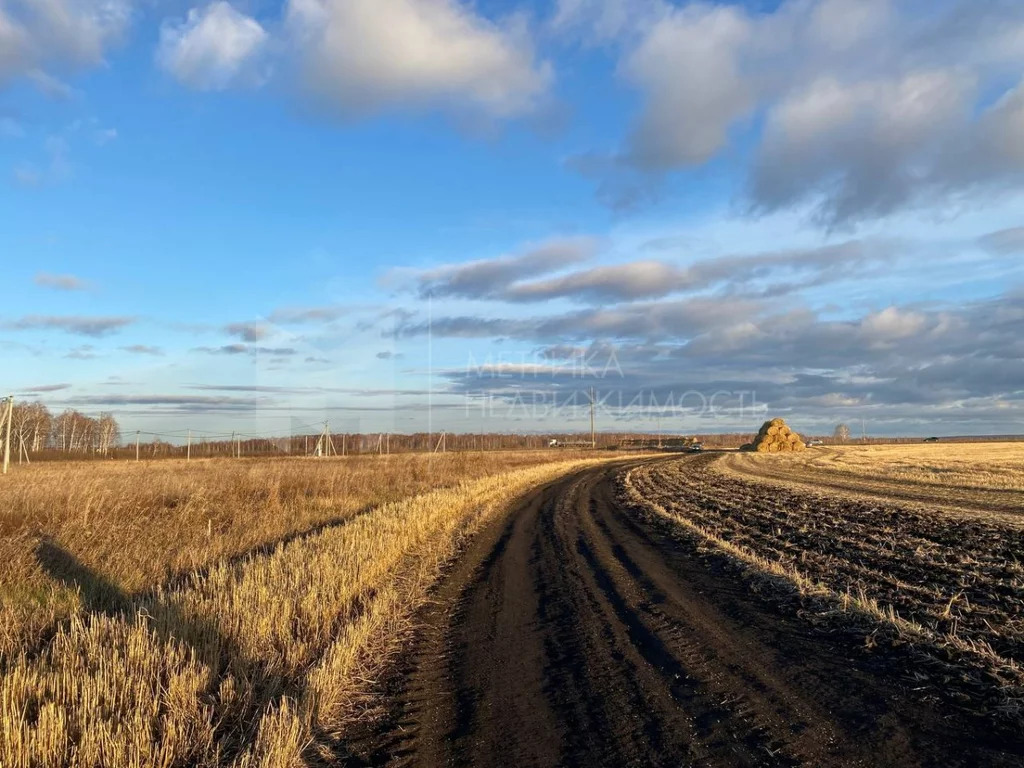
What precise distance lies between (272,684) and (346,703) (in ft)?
2.30

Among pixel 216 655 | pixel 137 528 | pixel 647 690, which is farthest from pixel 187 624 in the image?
pixel 137 528

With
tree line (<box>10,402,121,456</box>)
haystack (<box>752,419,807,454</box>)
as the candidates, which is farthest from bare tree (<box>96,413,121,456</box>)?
haystack (<box>752,419,807,454</box>)

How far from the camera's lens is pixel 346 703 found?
19.7 feet

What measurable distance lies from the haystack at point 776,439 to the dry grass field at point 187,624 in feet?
310

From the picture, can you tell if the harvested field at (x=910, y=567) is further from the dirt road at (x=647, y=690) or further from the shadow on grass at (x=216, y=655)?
the shadow on grass at (x=216, y=655)

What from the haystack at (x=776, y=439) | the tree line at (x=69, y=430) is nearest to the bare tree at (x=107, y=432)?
the tree line at (x=69, y=430)

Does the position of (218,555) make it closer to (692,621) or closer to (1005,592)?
(692,621)

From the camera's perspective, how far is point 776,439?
10388 cm

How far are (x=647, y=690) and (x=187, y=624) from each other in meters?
4.96

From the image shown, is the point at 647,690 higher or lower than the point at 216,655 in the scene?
lower

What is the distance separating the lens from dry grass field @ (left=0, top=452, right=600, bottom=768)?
15.3ft

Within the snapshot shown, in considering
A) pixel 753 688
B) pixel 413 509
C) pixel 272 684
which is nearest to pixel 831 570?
pixel 753 688

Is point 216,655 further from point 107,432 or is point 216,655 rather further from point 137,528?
point 107,432

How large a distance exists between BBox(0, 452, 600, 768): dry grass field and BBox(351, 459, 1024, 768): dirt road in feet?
2.56
